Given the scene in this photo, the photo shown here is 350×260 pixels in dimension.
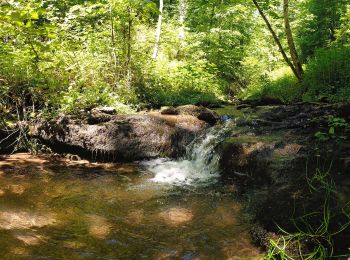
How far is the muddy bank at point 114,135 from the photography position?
298 inches

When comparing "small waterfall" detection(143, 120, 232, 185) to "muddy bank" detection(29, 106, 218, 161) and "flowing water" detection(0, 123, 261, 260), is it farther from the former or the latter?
"muddy bank" detection(29, 106, 218, 161)

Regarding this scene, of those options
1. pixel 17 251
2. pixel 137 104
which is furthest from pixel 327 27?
pixel 17 251

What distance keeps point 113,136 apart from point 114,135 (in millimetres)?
35

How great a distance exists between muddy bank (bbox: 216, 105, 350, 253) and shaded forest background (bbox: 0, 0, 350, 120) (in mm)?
2386

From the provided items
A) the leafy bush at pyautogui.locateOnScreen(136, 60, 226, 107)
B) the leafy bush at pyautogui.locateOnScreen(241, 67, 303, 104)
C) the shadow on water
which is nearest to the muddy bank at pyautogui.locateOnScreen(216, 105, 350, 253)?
the shadow on water

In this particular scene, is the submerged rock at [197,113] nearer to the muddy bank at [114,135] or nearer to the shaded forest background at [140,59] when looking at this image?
the muddy bank at [114,135]

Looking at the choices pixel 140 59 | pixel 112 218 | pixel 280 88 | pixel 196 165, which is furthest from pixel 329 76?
pixel 112 218

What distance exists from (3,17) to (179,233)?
3.05 meters

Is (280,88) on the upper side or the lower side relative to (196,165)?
upper

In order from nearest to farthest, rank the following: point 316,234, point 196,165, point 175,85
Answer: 1. point 316,234
2. point 196,165
3. point 175,85

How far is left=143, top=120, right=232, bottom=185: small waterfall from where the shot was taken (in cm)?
652

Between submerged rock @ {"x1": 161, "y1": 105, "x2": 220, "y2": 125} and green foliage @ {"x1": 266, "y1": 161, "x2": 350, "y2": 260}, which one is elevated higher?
submerged rock @ {"x1": 161, "y1": 105, "x2": 220, "y2": 125}

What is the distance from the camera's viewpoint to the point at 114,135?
25.3 ft

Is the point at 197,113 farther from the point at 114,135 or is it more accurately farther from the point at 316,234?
the point at 316,234
